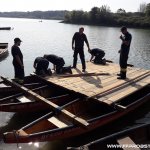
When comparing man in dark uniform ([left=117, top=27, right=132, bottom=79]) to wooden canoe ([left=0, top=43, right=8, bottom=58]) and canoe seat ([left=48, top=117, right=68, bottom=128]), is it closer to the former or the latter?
canoe seat ([left=48, top=117, right=68, bottom=128])

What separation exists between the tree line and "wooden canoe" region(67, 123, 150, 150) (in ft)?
224

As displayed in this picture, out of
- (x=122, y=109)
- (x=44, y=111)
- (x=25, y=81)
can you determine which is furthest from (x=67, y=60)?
(x=122, y=109)

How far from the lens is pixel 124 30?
1045 centimetres

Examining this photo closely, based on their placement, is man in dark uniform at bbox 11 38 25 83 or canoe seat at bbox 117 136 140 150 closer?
canoe seat at bbox 117 136 140 150

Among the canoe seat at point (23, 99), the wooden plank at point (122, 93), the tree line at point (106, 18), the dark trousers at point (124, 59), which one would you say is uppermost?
the tree line at point (106, 18)

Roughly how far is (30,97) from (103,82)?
115 inches

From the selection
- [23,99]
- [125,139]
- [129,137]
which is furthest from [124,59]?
[125,139]

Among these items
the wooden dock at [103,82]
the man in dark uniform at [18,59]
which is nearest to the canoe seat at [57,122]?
the wooden dock at [103,82]

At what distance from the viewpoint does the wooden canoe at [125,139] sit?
632 centimetres

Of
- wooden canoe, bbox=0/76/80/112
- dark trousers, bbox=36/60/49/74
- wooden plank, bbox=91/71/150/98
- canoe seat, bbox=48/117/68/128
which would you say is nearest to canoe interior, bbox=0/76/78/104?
wooden canoe, bbox=0/76/80/112

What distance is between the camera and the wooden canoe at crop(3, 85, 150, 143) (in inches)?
261

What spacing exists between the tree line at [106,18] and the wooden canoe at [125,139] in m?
68.1

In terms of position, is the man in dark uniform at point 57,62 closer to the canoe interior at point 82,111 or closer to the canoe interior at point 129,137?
the canoe interior at point 82,111

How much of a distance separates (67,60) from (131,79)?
1165cm
